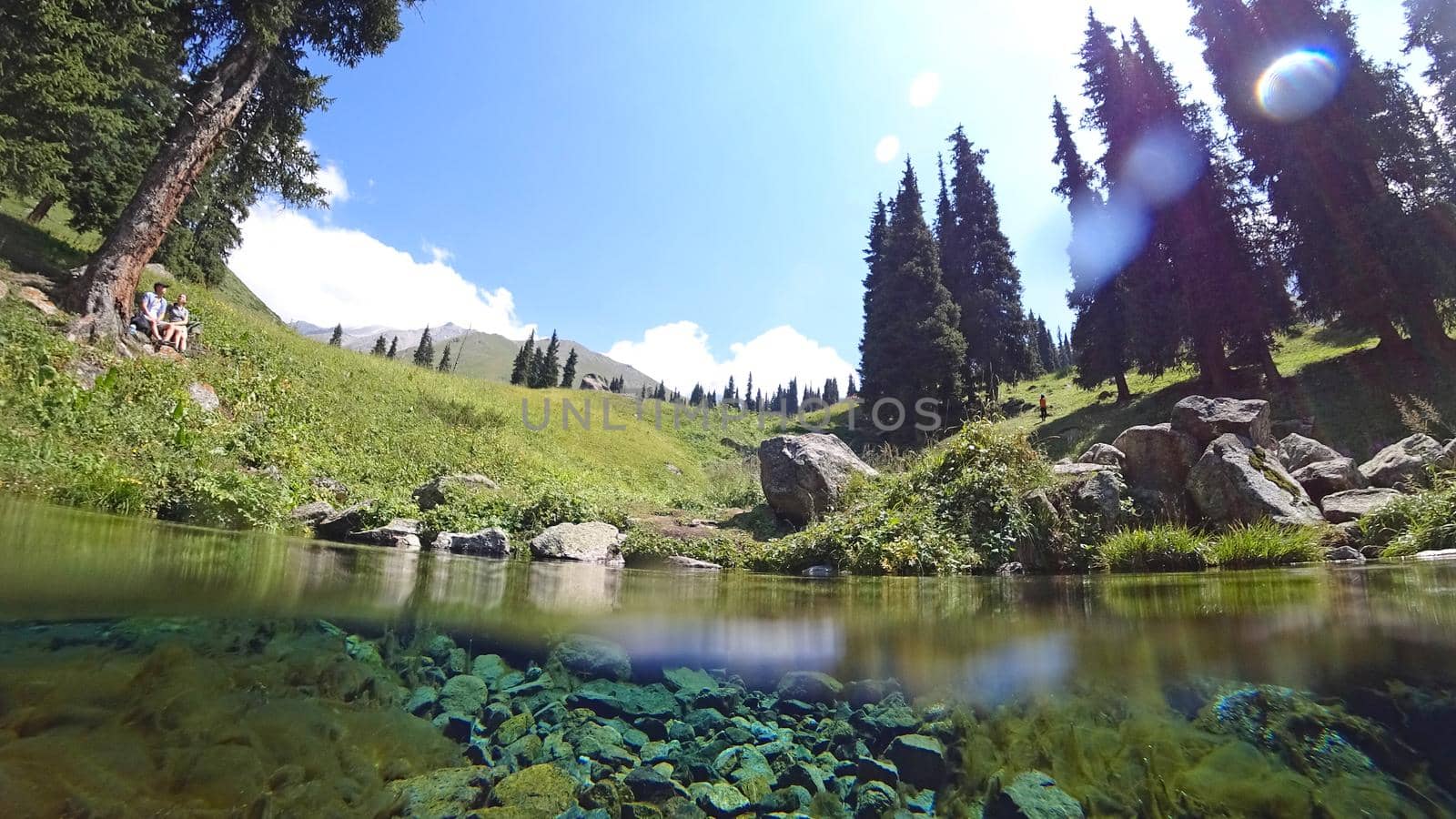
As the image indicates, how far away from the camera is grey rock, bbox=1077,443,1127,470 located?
1057 centimetres

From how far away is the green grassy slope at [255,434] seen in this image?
7.98 meters

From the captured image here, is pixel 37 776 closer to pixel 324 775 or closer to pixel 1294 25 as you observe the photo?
pixel 324 775

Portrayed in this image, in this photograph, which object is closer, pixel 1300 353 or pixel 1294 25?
pixel 1294 25

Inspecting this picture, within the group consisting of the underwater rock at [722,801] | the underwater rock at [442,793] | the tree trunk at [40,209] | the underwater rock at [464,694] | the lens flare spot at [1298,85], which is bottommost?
the underwater rock at [722,801]

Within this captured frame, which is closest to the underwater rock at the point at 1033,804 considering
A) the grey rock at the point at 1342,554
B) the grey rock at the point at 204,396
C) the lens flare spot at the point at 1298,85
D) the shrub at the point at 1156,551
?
the shrub at the point at 1156,551

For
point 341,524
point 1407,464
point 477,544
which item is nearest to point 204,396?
point 341,524

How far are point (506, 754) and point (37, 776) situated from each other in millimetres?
1240

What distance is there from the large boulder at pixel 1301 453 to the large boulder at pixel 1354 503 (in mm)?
1750

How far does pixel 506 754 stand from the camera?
223 centimetres

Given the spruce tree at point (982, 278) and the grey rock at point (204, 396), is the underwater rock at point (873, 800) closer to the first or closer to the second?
the grey rock at point (204, 396)

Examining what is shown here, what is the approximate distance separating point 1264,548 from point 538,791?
28.2ft

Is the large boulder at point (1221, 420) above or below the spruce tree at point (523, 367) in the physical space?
below

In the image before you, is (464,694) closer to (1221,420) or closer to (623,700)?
(623,700)

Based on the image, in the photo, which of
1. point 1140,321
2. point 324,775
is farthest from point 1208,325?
point 324,775
